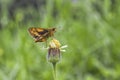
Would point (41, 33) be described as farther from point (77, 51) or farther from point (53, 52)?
point (77, 51)

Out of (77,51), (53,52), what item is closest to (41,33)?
(53,52)

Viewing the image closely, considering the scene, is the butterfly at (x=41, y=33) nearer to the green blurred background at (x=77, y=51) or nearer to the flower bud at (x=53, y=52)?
the flower bud at (x=53, y=52)

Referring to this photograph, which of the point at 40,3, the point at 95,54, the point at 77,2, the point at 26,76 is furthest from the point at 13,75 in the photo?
the point at 40,3

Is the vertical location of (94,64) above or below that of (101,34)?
below

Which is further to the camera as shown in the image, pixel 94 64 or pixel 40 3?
pixel 40 3

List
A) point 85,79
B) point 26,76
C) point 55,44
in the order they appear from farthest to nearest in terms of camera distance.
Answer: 1. point 85,79
2. point 26,76
3. point 55,44

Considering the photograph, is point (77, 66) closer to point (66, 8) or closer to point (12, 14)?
point (66, 8)

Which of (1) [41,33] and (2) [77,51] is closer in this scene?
(1) [41,33]

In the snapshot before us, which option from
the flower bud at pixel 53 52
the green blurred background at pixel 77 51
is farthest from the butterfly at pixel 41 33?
the green blurred background at pixel 77 51

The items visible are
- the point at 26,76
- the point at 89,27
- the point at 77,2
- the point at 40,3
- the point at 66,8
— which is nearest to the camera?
the point at 26,76
